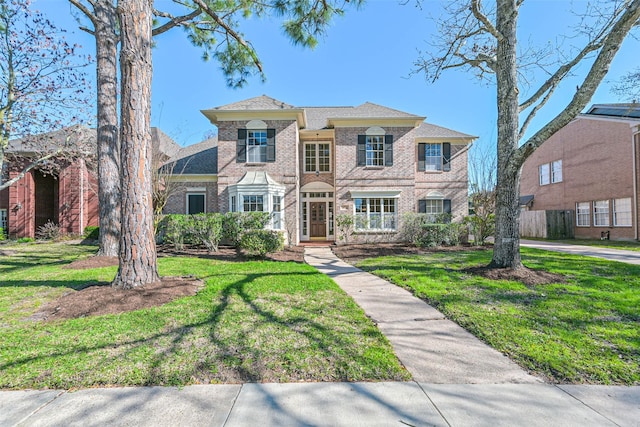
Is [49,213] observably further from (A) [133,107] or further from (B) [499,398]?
(B) [499,398]

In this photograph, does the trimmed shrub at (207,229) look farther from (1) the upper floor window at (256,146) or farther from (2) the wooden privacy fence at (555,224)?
(2) the wooden privacy fence at (555,224)

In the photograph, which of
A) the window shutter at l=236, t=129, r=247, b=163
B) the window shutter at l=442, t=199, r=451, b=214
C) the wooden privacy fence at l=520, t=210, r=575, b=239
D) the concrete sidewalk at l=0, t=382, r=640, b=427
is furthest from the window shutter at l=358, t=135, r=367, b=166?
the wooden privacy fence at l=520, t=210, r=575, b=239

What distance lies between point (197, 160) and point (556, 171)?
24.1 meters

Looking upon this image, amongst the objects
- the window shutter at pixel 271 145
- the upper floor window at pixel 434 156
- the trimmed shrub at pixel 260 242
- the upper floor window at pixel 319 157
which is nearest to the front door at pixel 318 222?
the upper floor window at pixel 319 157

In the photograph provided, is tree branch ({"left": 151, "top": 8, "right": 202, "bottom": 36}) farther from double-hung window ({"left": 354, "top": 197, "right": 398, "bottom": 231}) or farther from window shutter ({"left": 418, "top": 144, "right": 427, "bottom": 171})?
window shutter ({"left": 418, "top": 144, "right": 427, "bottom": 171})

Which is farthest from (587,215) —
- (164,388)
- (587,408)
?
(164,388)

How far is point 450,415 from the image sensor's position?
227 cm

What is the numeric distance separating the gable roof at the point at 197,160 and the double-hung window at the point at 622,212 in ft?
72.2

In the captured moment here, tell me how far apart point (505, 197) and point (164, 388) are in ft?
24.3

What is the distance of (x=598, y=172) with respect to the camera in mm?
17500

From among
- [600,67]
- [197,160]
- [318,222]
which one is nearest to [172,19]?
[197,160]

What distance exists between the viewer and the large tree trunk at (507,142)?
6.80 metres

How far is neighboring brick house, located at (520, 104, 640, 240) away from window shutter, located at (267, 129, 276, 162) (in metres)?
18.3

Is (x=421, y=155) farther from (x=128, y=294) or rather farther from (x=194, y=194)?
(x=128, y=294)
